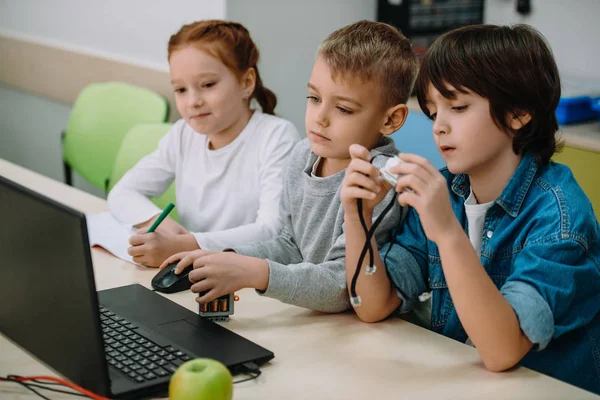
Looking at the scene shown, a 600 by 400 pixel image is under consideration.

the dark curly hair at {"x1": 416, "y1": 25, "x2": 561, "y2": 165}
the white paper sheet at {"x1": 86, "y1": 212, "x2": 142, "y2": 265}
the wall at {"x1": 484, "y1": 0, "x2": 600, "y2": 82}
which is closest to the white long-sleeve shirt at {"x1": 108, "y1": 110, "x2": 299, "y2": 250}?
the white paper sheet at {"x1": 86, "y1": 212, "x2": 142, "y2": 265}

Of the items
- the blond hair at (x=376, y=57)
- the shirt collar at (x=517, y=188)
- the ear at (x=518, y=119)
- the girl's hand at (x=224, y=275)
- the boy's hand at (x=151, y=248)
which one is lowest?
the boy's hand at (x=151, y=248)

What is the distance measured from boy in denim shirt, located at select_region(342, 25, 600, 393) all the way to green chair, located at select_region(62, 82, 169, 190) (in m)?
1.44

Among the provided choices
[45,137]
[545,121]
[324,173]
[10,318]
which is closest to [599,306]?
[545,121]

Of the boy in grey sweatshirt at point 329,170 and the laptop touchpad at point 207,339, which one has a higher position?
the boy in grey sweatshirt at point 329,170

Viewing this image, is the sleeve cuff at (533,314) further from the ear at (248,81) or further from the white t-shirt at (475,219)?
the ear at (248,81)

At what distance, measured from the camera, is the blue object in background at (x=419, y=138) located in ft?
9.30

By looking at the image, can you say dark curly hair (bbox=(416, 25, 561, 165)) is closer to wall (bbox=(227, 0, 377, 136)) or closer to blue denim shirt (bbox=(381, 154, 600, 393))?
blue denim shirt (bbox=(381, 154, 600, 393))

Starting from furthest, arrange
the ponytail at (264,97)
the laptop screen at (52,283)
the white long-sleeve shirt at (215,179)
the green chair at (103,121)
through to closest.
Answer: the green chair at (103,121), the ponytail at (264,97), the white long-sleeve shirt at (215,179), the laptop screen at (52,283)

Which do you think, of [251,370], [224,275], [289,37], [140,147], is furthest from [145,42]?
[251,370]

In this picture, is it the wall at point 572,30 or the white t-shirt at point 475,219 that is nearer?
the white t-shirt at point 475,219

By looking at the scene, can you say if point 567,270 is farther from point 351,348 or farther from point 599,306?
point 351,348

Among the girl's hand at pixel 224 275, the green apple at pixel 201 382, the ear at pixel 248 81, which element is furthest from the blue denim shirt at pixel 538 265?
the ear at pixel 248 81

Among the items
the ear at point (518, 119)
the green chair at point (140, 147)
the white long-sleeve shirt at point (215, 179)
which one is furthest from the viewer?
the green chair at point (140, 147)

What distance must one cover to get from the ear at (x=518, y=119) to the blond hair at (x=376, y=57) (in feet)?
0.80
